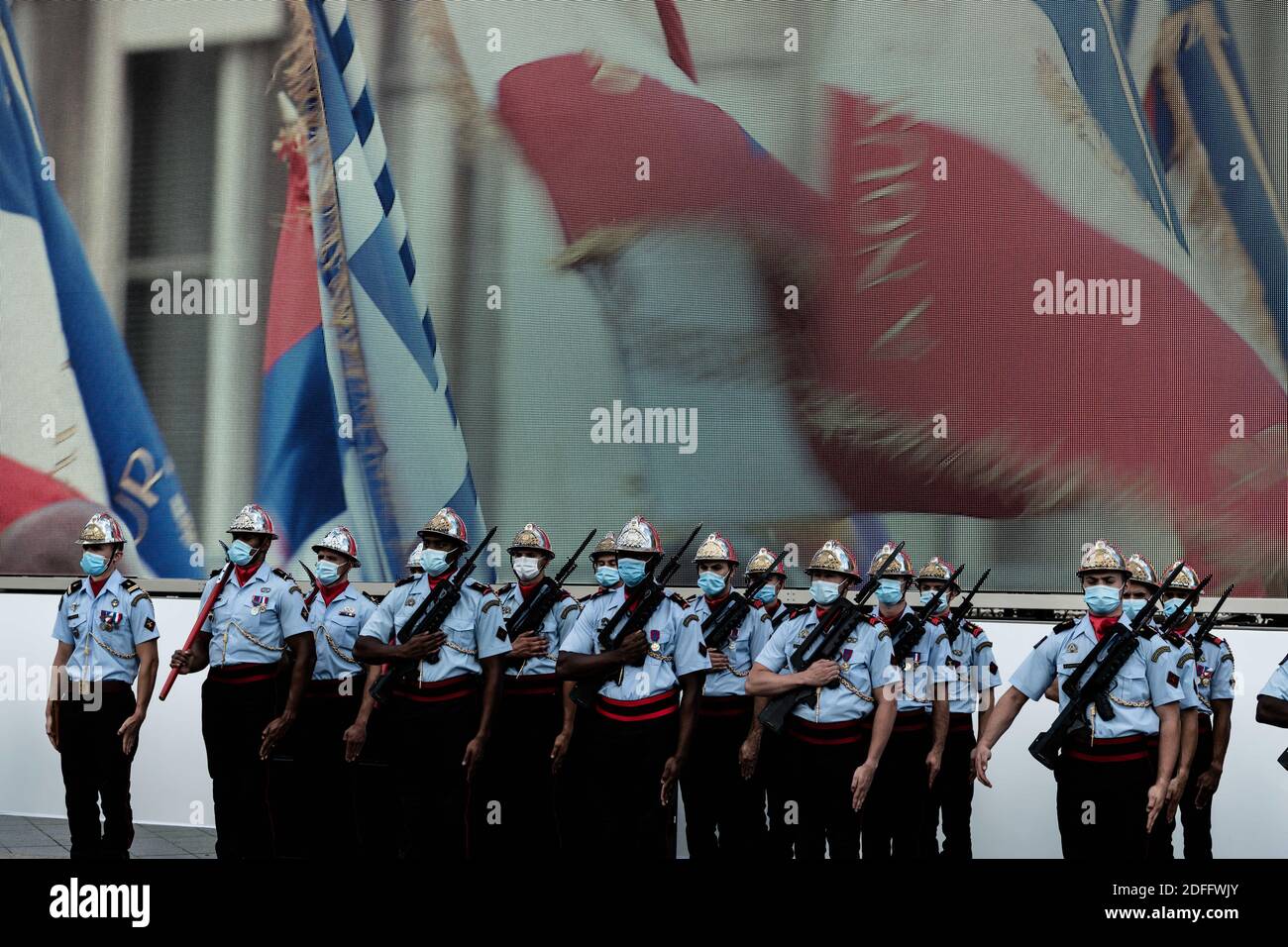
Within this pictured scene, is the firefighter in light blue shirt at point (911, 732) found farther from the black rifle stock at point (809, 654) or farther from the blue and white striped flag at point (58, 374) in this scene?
the blue and white striped flag at point (58, 374)

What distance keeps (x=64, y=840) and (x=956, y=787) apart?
6.60 m

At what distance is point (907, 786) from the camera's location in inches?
355

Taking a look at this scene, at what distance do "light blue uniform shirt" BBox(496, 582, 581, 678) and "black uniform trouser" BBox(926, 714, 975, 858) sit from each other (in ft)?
8.35

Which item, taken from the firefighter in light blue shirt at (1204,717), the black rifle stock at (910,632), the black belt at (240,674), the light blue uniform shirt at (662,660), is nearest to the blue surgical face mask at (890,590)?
the black rifle stock at (910,632)

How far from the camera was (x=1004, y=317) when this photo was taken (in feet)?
38.8

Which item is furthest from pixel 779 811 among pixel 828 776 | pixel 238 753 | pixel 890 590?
pixel 238 753

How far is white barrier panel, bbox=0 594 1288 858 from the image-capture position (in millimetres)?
10711

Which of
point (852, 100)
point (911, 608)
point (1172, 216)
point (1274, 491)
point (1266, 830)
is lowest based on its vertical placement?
point (1266, 830)

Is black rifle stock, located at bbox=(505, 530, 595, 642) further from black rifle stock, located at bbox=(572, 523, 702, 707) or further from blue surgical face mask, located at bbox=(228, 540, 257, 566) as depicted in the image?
blue surgical face mask, located at bbox=(228, 540, 257, 566)

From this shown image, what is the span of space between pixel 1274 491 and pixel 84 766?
8.50 metres

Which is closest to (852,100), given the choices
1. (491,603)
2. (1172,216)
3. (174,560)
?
(1172,216)

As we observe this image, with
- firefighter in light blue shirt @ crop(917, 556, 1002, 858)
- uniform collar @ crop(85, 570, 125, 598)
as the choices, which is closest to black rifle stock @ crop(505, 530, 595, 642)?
uniform collar @ crop(85, 570, 125, 598)

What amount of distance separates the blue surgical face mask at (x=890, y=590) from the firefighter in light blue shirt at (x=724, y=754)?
2.45 ft

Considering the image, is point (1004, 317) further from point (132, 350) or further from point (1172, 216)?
point (132, 350)
